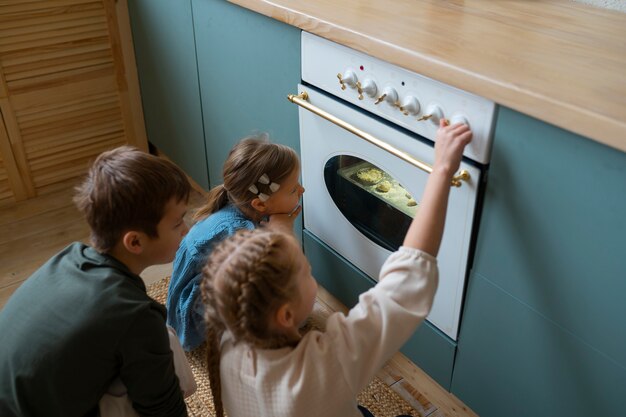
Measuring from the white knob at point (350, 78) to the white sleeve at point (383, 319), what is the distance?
1.59ft

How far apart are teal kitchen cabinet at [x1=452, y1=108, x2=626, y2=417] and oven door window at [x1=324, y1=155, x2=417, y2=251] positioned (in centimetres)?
22

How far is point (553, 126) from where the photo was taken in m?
0.94

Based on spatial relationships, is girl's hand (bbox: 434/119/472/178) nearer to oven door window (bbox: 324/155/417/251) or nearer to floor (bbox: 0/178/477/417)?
oven door window (bbox: 324/155/417/251)

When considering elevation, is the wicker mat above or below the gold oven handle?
below

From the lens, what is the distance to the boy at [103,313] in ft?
3.14

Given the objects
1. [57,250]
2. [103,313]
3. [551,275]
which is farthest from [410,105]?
[57,250]

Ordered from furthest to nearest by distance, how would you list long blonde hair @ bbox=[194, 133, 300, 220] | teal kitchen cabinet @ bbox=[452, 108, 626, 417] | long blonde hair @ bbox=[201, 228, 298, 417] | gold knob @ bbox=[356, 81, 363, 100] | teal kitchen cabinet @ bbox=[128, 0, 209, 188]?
1. teal kitchen cabinet @ bbox=[128, 0, 209, 188]
2. long blonde hair @ bbox=[194, 133, 300, 220]
3. gold knob @ bbox=[356, 81, 363, 100]
4. teal kitchen cabinet @ bbox=[452, 108, 626, 417]
5. long blonde hair @ bbox=[201, 228, 298, 417]

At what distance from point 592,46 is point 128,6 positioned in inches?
64.4

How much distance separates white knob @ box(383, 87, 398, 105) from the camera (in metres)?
1.18

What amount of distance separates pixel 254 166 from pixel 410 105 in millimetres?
404

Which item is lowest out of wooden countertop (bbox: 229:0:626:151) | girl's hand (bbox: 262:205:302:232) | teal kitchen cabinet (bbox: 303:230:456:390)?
teal kitchen cabinet (bbox: 303:230:456:390)

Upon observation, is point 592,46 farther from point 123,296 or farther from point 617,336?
point 123,296

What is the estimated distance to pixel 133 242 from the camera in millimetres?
1045

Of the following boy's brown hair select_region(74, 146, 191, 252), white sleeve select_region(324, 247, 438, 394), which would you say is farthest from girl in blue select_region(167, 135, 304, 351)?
white sleeve select_region(324, 247, 438, 394)
